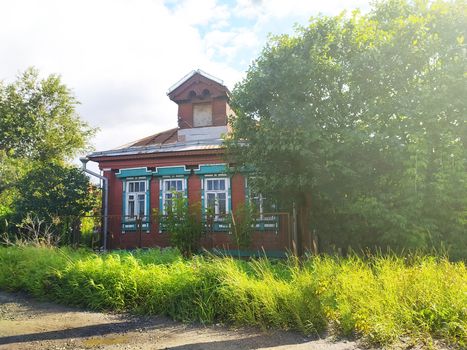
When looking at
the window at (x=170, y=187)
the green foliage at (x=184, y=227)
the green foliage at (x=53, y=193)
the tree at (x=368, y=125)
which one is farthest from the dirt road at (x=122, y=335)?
the window at (x=170, y=187)

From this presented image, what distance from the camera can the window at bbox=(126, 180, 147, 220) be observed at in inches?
584

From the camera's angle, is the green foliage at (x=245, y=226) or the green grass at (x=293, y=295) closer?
the green grass at (x=293, y=295)

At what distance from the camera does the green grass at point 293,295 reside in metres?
4.39

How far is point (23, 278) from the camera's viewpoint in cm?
765

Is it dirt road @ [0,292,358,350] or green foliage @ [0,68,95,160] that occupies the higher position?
green foliage @ [0,68,95,160]

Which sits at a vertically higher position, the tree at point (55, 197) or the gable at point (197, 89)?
the gable at point (197, 89)

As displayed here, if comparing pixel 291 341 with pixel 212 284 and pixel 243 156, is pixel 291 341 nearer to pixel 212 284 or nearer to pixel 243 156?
pixel 212 284

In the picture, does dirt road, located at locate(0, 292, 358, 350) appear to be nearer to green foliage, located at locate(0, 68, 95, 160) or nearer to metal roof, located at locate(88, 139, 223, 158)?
metal roof, located at locate(88, 139, 223, 158)

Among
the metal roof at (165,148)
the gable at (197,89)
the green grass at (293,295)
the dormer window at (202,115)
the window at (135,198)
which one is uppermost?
the gable at (197,89)

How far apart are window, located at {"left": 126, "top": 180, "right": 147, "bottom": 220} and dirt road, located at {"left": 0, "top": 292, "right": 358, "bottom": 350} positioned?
8692 mm

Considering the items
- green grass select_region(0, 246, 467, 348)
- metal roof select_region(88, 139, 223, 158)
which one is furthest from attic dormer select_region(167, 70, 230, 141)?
green grass select_region(0, 246, 467, 348)

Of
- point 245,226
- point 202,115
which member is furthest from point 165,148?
point 245,226

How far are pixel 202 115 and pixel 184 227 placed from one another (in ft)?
22.0

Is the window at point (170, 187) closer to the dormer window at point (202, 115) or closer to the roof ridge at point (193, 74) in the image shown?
the dormer window at point (202, 115)
